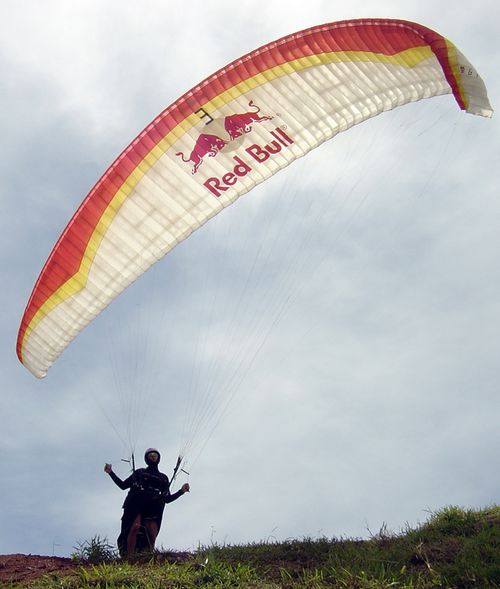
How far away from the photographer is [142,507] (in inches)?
423

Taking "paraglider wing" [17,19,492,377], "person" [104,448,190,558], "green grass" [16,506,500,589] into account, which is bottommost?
"green grass" [16,506,500,589]

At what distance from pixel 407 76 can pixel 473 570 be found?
720cm

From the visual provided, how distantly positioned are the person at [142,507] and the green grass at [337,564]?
1.61 ft

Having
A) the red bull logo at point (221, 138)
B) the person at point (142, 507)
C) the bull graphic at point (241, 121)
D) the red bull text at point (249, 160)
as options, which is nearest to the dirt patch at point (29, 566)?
the person at point (142, 507)

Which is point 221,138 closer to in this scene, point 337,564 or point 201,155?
point 201,155

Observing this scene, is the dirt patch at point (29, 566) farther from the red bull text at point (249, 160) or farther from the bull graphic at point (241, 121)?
the bull graphic at point (241, 121)

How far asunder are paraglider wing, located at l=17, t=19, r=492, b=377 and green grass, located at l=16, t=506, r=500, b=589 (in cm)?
342

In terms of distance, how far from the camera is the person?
10617 mm

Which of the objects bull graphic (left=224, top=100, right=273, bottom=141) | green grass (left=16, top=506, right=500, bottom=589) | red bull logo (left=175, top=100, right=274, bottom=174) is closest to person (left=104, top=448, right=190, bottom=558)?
green grass (left=16, top=506, right=500, bottom=589)

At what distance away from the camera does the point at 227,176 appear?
10.8 m

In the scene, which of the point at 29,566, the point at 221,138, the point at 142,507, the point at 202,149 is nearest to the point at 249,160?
the point at 221,138

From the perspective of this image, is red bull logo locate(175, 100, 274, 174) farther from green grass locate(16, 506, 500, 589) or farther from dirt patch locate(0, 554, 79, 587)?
dirt patch locate(0, 554, 79, 587)

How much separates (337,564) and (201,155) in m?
5.65

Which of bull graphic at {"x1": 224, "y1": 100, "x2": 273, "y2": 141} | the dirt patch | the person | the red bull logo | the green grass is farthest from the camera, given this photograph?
bull graphic at {"x1": 224, "y1": 100, "x2": 273, "y2": 141}
